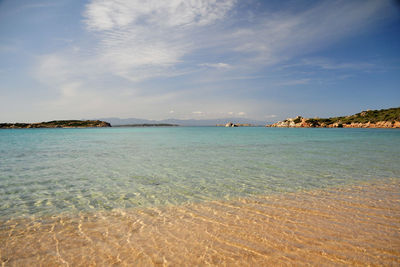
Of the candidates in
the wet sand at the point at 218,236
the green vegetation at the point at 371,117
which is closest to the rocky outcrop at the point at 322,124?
the green vegetation at the point at 371,117

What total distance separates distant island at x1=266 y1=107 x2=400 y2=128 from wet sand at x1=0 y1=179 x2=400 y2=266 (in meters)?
125

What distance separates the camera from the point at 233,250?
14.7 feet

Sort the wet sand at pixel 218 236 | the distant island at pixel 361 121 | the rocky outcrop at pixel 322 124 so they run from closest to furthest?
the wet sand at pixel 218 236, the rocky outcrop at pixel 322 124, the distant island at pixel 361 121

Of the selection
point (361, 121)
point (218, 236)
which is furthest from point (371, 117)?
point (218, 236)

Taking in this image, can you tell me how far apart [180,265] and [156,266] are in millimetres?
451

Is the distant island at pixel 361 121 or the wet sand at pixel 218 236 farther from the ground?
the distant island at pixel 361 121

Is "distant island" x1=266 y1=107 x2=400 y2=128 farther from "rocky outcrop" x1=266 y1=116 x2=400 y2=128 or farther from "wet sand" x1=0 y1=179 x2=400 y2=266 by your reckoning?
"wet sand" x1=0 y1=179 x2=400 y2=266

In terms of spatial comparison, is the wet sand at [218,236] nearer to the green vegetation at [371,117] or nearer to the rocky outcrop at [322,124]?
the rocky outcrop at [322,124]

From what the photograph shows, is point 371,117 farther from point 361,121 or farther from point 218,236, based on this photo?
point 218,236

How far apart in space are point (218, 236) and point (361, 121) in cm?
14821

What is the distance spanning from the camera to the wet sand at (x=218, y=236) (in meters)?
4.20

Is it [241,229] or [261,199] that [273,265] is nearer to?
[241,229]

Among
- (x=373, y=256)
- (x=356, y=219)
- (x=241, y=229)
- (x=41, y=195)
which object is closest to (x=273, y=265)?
(x=241, y=229)

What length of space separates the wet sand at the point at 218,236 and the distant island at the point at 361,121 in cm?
12457
